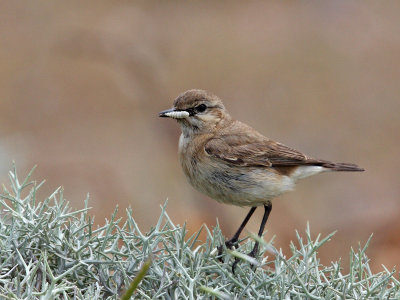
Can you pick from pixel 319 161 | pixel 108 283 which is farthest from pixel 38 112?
pixel 108 283

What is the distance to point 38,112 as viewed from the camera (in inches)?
286

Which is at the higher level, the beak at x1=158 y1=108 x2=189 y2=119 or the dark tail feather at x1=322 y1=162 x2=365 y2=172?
the dark tail feather at x1=322 y1=162 x2=365 y2=172

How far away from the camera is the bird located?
3.82 metres

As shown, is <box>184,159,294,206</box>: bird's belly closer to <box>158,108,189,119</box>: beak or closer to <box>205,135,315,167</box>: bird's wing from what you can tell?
<box>205,135,315,167</box>: bird's wing

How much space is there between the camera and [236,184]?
3830mm

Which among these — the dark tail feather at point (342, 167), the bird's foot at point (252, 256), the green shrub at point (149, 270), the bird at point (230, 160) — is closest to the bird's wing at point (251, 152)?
the bird at point (230, 160)

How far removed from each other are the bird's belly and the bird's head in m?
0.41

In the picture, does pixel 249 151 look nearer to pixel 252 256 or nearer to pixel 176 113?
pixel 176 113

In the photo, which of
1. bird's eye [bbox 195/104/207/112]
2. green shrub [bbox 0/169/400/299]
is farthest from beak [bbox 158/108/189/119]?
green shrub [bbox 0/169/400/299]

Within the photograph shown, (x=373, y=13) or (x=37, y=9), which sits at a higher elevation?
(x=373, y=13)

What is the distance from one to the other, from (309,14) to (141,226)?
384 centimetres

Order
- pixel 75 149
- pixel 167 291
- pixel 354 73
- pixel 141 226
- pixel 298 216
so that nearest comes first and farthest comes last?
1. pixel 167 291
2. pixel 141 226
3. pixel 298 216
4. pixel 75 149
5. pixel 354 73

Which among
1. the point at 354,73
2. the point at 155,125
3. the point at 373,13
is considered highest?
the point at 373,13

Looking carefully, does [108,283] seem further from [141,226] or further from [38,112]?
[38,112]
